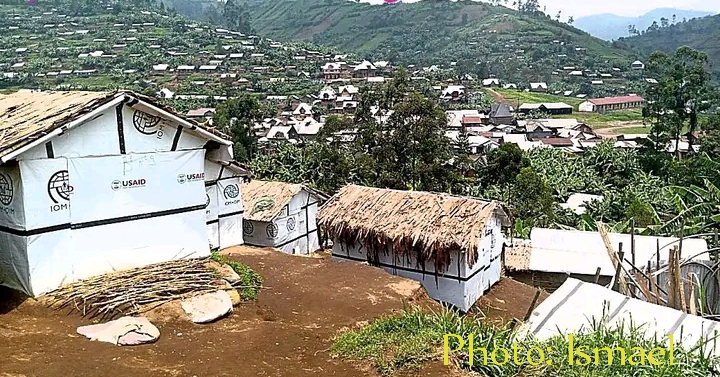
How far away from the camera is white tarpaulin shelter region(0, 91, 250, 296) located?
8148 mm

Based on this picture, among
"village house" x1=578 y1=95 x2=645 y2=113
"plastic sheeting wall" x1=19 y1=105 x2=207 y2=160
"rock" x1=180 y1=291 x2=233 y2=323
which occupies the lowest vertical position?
"village house" x1=578 y1=95 x2=645 y2=113

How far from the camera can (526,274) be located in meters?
15.9

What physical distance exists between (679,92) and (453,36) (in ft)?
306

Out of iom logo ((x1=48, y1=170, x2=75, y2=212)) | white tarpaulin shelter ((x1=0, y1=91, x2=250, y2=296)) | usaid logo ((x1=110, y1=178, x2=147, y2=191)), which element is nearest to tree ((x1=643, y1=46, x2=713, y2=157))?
white tarpaulin shelter ((x1=0, y1=91, x2=250, y2=296))

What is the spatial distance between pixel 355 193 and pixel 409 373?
26.0 feet

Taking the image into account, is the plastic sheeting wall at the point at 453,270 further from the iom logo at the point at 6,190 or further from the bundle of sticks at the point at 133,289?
the iom logo at the point at 6,190

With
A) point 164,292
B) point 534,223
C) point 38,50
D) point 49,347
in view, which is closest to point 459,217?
point 164,292

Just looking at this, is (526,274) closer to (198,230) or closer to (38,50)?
(198,230)

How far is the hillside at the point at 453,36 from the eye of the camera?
342 feet

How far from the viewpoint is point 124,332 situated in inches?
279

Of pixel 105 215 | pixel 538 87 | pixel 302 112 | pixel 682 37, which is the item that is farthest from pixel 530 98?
pixel 682 37

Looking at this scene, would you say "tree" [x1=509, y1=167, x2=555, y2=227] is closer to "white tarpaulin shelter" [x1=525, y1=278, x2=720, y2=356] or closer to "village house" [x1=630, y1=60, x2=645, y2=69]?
"white tarpaulin shelter" [x1=525, y1=278, x2=720, y2=356]

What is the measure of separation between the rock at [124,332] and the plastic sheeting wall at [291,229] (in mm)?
8409

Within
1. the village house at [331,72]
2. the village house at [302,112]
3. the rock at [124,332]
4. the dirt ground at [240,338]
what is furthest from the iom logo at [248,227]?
the village house at [331,72]
